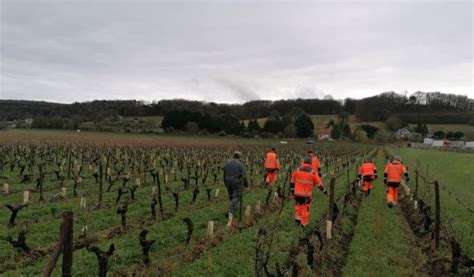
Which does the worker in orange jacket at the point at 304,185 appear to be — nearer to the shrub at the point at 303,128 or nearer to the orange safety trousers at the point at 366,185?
the orange safety trousers at the point at 366,185

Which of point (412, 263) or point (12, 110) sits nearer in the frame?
point (412, 263)

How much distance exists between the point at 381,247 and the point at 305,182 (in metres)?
2.47

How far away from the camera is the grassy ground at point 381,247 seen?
812cm

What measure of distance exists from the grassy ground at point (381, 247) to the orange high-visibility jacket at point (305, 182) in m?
1.75

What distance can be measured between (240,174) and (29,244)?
6.13 metres

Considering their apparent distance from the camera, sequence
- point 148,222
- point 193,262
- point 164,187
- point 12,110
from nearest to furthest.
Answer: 1. point 193,262
2. point 148,222
3. point 164,187
4. point 12,110

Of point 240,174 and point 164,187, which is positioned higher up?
point 240,174

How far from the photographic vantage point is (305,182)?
10.2m

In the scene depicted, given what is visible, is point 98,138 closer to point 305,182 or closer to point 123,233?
point 123,233

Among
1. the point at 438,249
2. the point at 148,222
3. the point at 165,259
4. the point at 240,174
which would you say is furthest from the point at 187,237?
the point at 438,249

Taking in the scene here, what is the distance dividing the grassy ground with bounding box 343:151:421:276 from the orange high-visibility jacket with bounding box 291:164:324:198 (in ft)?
5.74

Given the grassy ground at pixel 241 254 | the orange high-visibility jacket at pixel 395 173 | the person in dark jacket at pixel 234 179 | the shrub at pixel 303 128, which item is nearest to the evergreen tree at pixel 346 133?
the shrub at pixel 303 128

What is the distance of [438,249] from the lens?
9.45m

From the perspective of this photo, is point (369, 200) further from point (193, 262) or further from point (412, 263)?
point (193, 262)
